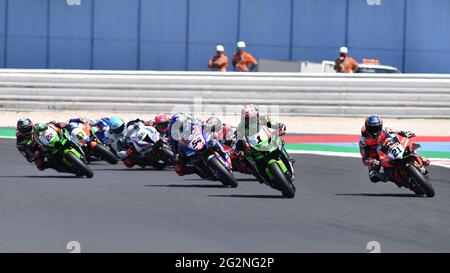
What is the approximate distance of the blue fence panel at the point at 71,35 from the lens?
39.1m

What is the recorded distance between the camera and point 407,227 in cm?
1345

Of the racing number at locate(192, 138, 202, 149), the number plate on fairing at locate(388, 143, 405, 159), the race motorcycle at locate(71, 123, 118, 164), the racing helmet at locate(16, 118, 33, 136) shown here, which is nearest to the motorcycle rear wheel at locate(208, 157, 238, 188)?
the racing number at locate(192, 138, 202, 149)

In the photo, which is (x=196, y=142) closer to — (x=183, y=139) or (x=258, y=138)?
(x=183, y=139)

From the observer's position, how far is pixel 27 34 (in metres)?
39.4

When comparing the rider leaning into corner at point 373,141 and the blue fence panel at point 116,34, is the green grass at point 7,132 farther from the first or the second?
the rider leaning into corner at point 373,141

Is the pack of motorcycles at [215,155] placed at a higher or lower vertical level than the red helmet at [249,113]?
lower

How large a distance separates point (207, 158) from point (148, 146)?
3357 millimetres

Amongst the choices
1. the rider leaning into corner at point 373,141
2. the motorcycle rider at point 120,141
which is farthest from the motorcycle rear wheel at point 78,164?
the rider leaning into corner at point 373,141

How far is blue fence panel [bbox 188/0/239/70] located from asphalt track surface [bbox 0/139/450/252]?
18.5 m

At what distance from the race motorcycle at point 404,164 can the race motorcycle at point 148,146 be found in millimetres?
4737

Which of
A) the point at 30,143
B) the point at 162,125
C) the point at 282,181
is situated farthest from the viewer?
the point at 162,125

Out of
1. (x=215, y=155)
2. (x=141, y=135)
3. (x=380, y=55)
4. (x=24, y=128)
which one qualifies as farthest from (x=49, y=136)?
(x=380, y=55)

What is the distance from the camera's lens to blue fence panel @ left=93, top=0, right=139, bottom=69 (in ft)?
128
